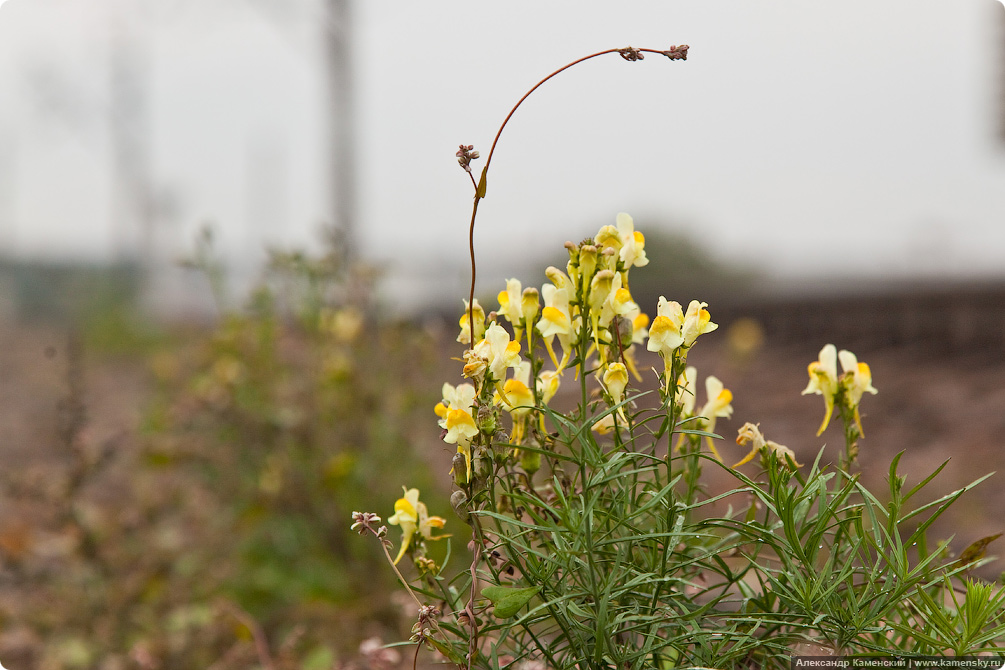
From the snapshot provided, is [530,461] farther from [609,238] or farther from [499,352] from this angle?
[609,238]

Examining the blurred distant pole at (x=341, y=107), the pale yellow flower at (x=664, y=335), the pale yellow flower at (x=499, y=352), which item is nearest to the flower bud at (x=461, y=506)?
the pale yellow flower at (x=499, y=352)

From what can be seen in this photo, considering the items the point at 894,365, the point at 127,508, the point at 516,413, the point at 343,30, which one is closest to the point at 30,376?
the point at 343,30

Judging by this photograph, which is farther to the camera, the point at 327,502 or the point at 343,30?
the point at 343,30

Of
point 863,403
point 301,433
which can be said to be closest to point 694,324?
point 301,433

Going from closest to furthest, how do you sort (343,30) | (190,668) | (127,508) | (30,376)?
(190,668)
(127,508)
(343,30)
(30,376)

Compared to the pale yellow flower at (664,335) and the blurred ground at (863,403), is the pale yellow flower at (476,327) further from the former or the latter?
the blurred ground at (863,403)

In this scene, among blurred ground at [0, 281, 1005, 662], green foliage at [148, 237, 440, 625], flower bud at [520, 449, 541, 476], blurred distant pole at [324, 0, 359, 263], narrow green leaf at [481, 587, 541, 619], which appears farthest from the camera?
blurred distant pole at [324, 0, 359, 263]

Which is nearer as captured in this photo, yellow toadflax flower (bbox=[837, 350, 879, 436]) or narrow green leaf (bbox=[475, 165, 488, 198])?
narrow green leaf (bbox=[475, 165, 488, 198])

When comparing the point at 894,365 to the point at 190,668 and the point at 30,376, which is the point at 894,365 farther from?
the point at 30,376

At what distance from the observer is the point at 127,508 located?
2.76 metres

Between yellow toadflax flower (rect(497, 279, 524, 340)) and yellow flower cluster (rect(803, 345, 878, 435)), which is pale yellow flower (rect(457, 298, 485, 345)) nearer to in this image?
yellow toadflax flower (rect(497, 279, 524, 340))

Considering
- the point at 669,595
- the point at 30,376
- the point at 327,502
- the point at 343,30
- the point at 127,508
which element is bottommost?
the point at 30,376

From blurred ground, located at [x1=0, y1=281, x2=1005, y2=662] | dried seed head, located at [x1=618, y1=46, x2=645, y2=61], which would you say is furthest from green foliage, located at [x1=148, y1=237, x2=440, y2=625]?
dried seed head, located at [x1=618, y1=46, x2=645, y2=61]

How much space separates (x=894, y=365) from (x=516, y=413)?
2742 mm
